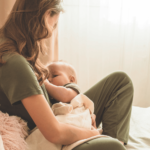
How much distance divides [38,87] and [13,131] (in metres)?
0.22

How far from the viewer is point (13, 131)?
801 mm

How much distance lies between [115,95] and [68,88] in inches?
11.1

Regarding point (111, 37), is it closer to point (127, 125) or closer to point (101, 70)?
point (101, 70)

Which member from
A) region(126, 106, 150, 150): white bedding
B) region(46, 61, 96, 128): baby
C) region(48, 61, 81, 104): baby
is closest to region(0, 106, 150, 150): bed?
region(126, 106, 150, 150): white bedding

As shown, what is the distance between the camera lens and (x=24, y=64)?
2.47 ft

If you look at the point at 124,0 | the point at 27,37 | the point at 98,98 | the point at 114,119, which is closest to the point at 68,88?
the point at 98,98

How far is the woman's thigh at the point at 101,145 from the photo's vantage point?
769mm

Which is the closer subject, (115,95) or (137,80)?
(115,95)

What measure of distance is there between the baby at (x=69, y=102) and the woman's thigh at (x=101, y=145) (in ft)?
0.45

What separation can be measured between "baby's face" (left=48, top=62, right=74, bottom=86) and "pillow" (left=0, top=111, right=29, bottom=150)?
18.1 inches

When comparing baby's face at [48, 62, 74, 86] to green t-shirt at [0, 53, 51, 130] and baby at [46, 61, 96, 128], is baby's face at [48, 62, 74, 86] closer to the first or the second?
baby at [46, 61, 96, 128]

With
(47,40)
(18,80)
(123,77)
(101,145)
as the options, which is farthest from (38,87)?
(47,40)

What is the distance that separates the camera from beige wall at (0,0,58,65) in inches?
63.2

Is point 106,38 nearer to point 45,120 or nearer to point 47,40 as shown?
point 47,40
